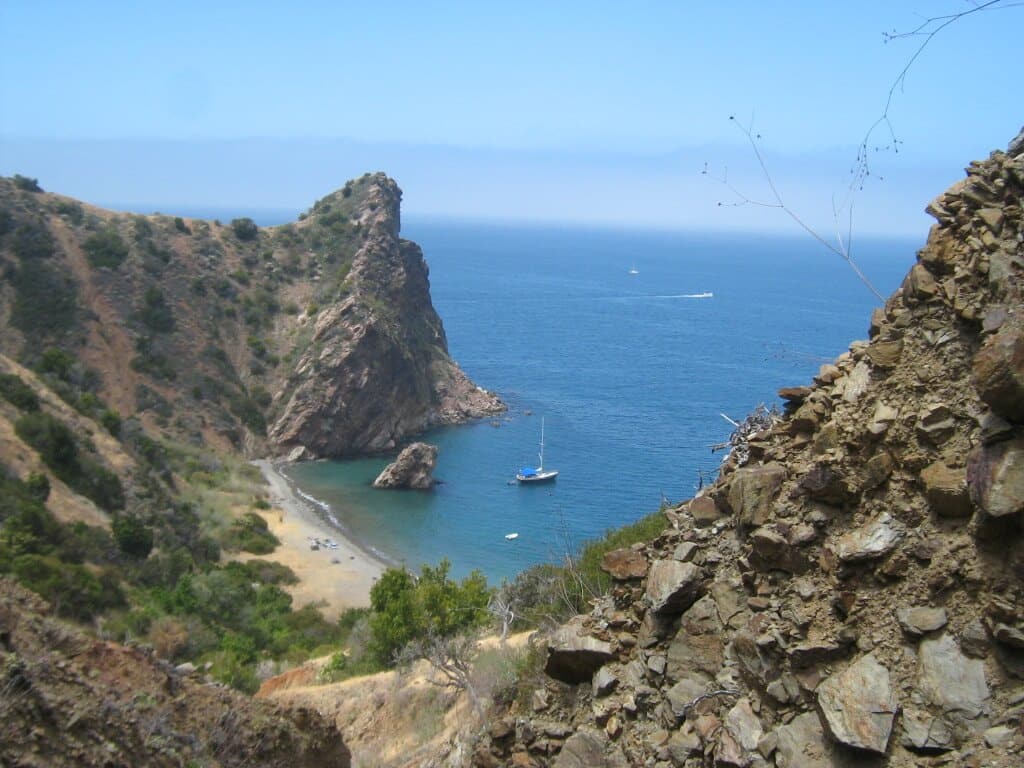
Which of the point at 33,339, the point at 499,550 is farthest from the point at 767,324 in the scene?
the point at 33,339

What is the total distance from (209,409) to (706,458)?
34238 mm

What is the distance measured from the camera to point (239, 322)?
71688 millimetres

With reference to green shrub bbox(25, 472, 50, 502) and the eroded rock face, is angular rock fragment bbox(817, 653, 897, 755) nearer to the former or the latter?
the eroded rock face

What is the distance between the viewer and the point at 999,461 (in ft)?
18.1

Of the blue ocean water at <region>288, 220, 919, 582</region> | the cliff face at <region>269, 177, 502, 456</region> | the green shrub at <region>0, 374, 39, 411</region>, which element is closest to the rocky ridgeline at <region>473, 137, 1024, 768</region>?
the blue ocean water at <region>288, 220, 919, 582</region>

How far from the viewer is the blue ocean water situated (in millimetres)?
50812

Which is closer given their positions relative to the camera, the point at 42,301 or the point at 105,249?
the point at 42,301

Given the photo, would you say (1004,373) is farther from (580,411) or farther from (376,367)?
(580,411)

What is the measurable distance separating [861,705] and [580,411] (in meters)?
68.7

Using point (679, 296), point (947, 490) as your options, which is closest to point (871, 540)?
point (947, 490)

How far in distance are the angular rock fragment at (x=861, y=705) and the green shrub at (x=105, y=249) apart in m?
68.6

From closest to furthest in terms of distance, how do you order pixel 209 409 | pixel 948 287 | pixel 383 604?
1. pixel 948 287
2. pixel 383 604
3. pixel 209 409

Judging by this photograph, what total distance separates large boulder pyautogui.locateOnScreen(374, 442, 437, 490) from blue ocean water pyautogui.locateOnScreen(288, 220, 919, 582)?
78 cm

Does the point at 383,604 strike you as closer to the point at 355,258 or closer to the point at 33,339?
the point at 33,339
